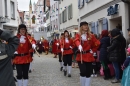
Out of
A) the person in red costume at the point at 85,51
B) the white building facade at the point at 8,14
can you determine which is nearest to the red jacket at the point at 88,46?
the person in red costume at the point at 85,51

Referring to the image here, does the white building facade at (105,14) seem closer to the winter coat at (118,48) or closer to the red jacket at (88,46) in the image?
the winter coat at (118,48)

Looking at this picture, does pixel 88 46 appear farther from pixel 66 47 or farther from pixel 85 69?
pixel 66 47

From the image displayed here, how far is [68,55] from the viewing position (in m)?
11.5

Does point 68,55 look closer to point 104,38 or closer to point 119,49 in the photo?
point 104,38

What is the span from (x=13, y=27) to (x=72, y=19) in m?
6.11

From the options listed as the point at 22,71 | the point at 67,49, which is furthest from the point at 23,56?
the point at 67,49

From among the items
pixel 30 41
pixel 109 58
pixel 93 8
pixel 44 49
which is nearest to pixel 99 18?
pixel 93 8

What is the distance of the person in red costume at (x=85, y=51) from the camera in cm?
736

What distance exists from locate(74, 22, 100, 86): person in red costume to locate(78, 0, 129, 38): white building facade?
533cm

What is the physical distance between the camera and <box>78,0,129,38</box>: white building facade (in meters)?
12.7

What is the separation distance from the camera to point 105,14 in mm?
15906

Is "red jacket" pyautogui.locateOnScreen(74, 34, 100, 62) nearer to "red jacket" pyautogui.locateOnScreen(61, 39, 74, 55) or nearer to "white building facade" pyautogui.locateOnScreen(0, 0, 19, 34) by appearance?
"red jacket" pyautogui.locateOnScreen(61, 39, 74, 55)

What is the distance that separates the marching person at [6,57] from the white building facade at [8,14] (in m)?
18.9

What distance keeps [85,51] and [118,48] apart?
238cm
